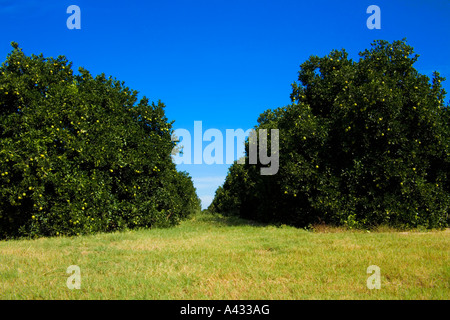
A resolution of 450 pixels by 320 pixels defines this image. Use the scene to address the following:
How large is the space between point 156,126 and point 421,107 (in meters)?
11.8

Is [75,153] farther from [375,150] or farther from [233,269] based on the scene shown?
[375,150]

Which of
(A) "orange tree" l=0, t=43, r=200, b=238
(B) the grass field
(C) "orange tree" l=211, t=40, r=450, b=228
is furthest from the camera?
(C) "orange tree" l=211, t=40, r=450, b=228

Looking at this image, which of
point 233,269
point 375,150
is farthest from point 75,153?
point 375,150

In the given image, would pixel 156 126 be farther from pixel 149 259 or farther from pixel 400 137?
pixel 400 137

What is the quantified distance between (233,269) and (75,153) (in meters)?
9.44

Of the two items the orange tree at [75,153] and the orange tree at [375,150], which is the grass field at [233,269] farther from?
the orange tree at [375,150]

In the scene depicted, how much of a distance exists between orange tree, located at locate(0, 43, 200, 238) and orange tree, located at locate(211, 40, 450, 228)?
6274 mm

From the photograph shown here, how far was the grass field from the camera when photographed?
19.0ft

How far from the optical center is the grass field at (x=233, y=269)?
19.0ft

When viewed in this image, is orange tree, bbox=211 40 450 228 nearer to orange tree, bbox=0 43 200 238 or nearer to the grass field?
the grass field

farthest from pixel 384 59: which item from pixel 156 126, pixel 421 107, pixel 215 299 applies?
pixel 215 299

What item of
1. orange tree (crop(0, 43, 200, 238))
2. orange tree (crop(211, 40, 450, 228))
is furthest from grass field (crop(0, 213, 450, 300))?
orange tree (crop(211, 40, 450, 228))

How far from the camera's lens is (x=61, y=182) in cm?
1288
